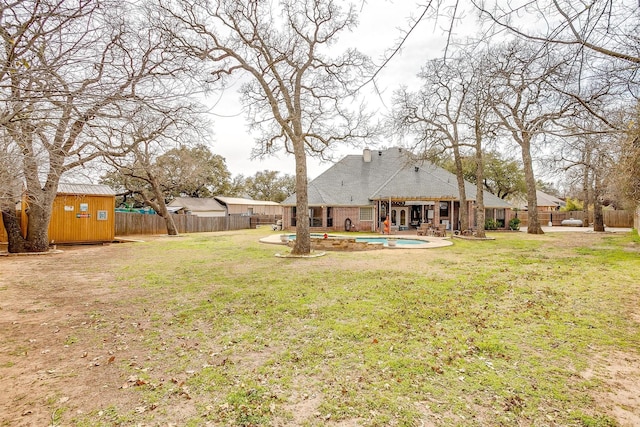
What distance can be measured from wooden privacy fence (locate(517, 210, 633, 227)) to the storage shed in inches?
1528

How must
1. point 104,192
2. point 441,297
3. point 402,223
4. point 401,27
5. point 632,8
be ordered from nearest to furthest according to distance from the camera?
point 401,27 < point 632,8 < point 441,297 < point 104,192 < point 402,223

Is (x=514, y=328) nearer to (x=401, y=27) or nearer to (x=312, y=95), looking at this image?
(x=401, y=27)

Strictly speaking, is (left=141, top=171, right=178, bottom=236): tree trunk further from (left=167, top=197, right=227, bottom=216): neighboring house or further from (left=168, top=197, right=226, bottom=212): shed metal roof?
(left=168, top=197, right=226, bottom=212): shed metal roof

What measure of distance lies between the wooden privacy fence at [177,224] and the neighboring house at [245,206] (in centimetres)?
577

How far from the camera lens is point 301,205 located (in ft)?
42.6

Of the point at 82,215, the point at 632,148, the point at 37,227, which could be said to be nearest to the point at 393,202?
the point at 82,215

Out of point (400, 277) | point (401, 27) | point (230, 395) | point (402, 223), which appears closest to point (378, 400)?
point (230, 395)

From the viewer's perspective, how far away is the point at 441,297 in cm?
673

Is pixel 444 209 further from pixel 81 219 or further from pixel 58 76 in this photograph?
pixel 58 76

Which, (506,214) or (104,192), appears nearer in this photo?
(104,192)

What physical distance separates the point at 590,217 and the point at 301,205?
3714 centimetres

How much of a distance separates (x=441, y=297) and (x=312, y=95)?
10.7 m

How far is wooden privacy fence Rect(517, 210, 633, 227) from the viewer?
109ft

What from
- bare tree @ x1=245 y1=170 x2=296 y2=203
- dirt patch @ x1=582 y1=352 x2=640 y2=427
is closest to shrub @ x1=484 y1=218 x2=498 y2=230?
dirt patch @ x1=582 y1=352 x2=640 y2=427
